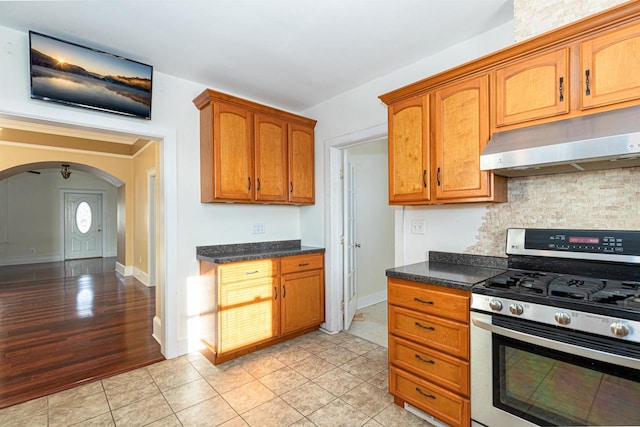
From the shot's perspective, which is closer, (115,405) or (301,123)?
(115,405)

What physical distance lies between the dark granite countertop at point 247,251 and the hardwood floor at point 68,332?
3.39ft

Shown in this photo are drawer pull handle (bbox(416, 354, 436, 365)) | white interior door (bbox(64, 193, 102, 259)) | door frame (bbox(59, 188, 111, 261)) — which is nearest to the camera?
drawer pull handle (bbox(416, 354, 436, 365))

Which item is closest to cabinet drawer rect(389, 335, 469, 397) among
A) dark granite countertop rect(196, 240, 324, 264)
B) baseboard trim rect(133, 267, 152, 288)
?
dark granite countertop rect(196, 240, 324, 264)

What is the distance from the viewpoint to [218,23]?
6.89 feet

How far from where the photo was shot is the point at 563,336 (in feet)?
4.30

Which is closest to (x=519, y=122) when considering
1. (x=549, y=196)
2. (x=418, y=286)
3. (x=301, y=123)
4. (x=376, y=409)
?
(x=549, y=196)

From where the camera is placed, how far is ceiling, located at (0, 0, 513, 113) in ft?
6.34

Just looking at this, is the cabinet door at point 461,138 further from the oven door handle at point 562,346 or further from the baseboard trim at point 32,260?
the baseboard trim at point 32,260

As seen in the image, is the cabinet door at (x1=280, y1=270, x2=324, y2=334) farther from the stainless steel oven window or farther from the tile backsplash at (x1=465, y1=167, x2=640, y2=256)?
the stainless steel oven window

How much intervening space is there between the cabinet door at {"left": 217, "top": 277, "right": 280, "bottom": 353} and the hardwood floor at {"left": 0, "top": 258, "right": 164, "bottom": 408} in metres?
0.72

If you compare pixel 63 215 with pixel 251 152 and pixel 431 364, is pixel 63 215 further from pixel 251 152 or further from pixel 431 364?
pixel 431 364

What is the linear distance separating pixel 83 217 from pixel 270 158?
907 cm

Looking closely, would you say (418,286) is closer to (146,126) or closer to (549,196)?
(549,196)

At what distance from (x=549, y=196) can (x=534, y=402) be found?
46.6 inches
